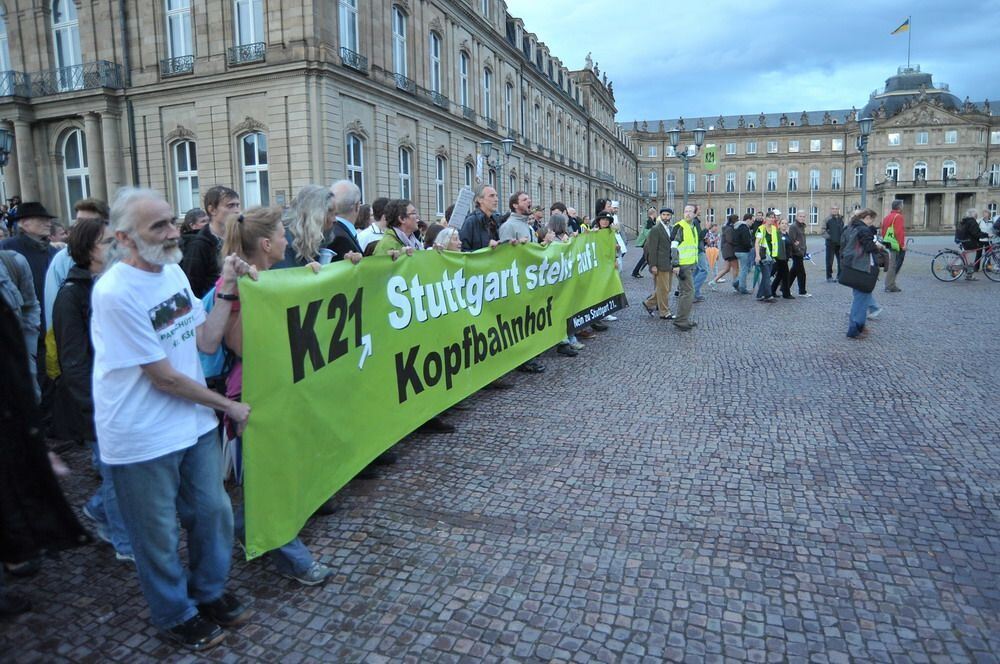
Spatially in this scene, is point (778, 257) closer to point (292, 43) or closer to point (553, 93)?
point (292, 43)

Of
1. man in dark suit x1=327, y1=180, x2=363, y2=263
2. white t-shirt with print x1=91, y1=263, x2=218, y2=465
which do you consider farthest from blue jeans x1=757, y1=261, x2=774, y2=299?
white t-shirt with print x1=91, y1=263, x2=218, y2=465

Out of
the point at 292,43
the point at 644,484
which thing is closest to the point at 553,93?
the point at 292,43

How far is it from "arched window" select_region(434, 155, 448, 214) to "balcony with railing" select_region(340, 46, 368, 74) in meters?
6.98

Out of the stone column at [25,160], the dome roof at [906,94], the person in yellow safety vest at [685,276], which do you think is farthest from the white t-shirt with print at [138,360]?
the dome roof at [906,94]

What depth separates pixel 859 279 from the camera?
31.3 ft

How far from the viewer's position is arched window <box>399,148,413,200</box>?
28830 mm

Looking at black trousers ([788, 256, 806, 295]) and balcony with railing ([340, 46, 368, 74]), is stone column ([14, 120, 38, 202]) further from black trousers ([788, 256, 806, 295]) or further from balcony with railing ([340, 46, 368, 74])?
black trousers ([788, 256, 806, 295])

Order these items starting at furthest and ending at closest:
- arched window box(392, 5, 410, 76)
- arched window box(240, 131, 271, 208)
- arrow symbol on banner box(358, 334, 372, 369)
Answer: arched window box(392, 5, 410, 76)
arched window box(240, 131, 271, 208)
arrow symbol on banner box(358, 334, 372, 369)

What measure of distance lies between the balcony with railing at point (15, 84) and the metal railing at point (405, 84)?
14435mm

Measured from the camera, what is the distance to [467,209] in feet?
23.7

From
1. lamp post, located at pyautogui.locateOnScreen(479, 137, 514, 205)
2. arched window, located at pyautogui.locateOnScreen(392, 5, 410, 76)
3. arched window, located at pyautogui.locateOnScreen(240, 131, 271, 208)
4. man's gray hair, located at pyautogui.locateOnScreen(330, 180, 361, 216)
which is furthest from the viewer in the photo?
lamp post, located at pyautogui.locateOnScreen(479, 137, 514, 205)

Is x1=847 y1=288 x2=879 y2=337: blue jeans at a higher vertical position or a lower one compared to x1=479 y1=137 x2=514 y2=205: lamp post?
lower

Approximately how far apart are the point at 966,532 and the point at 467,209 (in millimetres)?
5122

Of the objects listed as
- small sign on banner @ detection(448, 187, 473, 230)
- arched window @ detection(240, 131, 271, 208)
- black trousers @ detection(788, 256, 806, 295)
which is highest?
arched window @ detection(240, 131, 271, 208)
